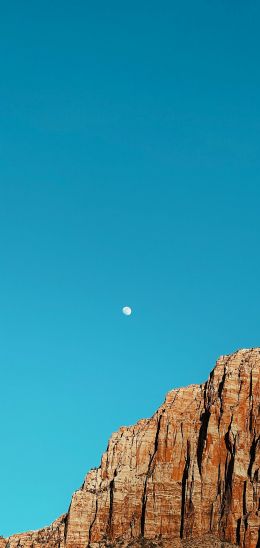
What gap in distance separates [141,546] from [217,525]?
16127mm

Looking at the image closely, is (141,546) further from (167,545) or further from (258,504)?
(258,504)

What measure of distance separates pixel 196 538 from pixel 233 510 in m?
9.37

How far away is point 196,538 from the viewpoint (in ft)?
648

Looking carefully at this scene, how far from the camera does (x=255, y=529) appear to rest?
192125 millimetres

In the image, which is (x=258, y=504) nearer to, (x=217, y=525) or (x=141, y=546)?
(x=217, y=525)

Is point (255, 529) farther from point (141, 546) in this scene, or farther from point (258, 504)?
point (141, 546)

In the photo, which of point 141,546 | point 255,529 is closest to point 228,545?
point 255,529

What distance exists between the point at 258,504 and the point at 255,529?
6201 mm

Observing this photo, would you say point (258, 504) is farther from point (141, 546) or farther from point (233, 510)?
point (141, 546)

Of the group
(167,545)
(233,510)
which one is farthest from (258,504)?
(167,545)

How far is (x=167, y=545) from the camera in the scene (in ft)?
650

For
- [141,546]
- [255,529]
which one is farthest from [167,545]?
[255,529]

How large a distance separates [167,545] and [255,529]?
61.3ft

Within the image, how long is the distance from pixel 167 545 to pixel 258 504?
20.2 meters
